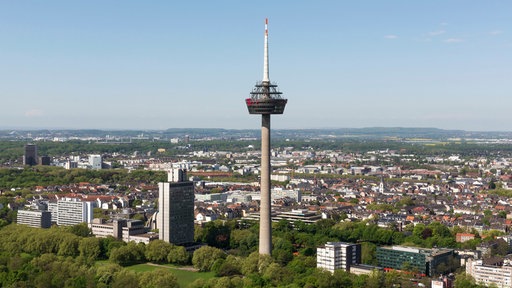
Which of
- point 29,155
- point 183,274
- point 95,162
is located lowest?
point 183,274

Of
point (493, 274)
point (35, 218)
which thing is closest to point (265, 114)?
point (493, 274)

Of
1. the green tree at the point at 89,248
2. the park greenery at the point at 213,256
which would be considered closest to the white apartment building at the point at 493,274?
the park greenery at the point at 213,256

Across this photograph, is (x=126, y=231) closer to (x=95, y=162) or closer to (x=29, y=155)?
(x=95, y=162)

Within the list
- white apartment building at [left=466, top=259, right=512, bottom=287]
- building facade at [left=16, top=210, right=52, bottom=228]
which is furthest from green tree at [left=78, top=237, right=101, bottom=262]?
white apartment building at [left=466, top=259, right=512, bottom=287]

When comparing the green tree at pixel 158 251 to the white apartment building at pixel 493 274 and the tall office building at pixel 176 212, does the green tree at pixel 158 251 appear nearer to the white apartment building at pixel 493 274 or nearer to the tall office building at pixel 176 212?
the tall office building at pixel 176 212

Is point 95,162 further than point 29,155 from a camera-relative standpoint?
Yes

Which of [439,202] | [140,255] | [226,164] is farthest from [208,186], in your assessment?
[140,255]

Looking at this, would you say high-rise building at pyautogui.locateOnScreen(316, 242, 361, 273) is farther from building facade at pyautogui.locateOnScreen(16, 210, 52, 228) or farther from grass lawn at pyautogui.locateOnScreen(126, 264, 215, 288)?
building facade at pyautogui.locateOnScreen(16, 210, 52, 228)

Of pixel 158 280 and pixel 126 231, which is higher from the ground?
pixel 158 280
